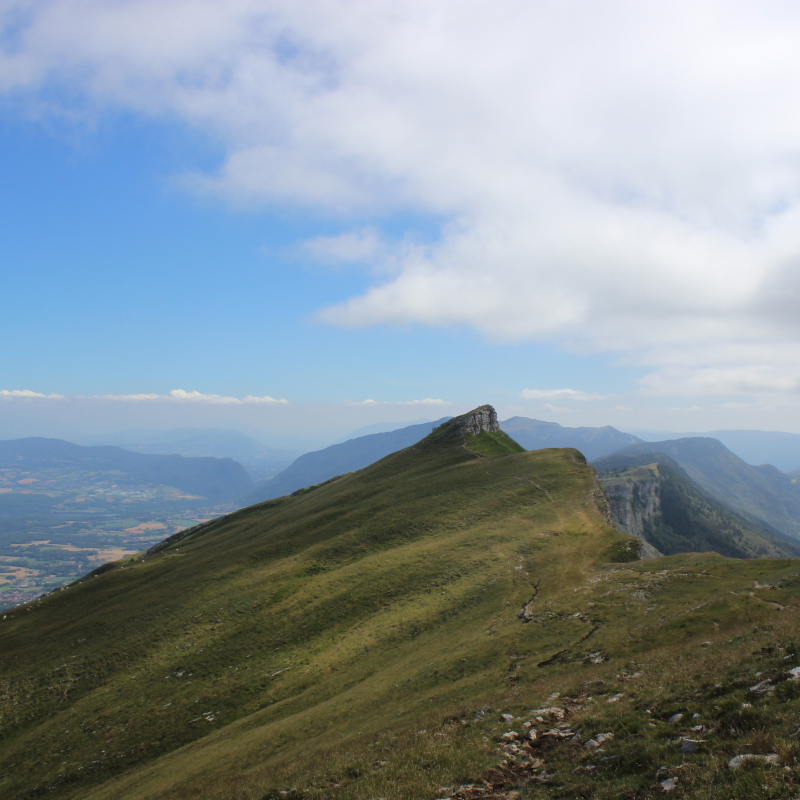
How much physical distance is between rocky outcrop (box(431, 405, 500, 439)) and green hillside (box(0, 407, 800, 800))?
1469 inches

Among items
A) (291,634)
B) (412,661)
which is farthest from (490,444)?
(412,661)

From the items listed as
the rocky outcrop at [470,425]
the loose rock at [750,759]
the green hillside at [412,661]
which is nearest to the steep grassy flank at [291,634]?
the green hillside at [412,661]

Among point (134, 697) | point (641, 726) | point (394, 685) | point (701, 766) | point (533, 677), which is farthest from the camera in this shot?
point (134, 697)

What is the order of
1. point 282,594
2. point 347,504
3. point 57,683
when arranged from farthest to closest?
1. point 347,504
2. point 282,594
3. point 57,683

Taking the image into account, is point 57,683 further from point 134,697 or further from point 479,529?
point 479,529

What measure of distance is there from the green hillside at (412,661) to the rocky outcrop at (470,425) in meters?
37.3

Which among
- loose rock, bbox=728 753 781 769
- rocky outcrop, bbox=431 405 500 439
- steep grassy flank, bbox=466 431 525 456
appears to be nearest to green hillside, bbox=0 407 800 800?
loose rock, bbox=728 753 781 769

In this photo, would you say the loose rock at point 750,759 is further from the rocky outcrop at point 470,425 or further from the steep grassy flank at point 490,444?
the rocky outcrop at point 470,425

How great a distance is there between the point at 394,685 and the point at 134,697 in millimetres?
29530

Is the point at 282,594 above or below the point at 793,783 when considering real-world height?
below

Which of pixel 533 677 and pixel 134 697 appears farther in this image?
pixel 134 697

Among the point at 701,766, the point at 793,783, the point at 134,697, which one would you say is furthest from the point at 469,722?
the point at 134,697

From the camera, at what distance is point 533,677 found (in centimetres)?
2917

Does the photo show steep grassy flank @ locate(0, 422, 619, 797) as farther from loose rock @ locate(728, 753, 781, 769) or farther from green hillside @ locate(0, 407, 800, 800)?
loose rock @ locate(728, 753, 781, 769)
